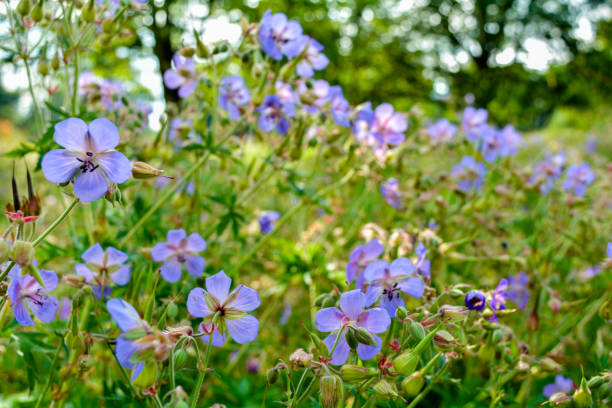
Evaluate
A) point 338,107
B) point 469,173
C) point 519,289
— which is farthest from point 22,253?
point 469,173

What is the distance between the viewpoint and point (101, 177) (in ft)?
2.70

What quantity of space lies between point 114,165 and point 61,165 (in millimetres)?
91

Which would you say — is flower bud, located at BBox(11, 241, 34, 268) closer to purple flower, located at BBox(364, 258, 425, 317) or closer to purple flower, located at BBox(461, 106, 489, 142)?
purple flower, located at BBox(364, 258, 425, 317)

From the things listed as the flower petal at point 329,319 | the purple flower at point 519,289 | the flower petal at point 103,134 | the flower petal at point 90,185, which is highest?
the flower petal at point 103,134

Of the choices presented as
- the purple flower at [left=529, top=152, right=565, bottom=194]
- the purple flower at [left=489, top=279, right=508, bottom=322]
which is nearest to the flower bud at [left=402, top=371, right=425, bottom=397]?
the purple flower at [left=489, top=279, right=508, bottom=322]

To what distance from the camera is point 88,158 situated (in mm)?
837

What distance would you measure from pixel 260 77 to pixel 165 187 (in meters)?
0.71

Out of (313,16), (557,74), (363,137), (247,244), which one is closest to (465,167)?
(363,137)

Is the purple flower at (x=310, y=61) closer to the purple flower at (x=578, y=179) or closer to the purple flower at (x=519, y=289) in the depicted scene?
the purple flower at (x=519, y=289)

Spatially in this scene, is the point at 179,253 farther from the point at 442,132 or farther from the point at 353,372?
the point at 442,132

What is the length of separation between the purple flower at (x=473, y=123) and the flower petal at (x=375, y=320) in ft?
5.46

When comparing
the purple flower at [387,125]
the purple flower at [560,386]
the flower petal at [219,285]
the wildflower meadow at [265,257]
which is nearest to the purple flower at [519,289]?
the wildflower meadow at [265,257]

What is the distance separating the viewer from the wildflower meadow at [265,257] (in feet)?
2.74

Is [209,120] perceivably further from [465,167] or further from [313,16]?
[313,16]
